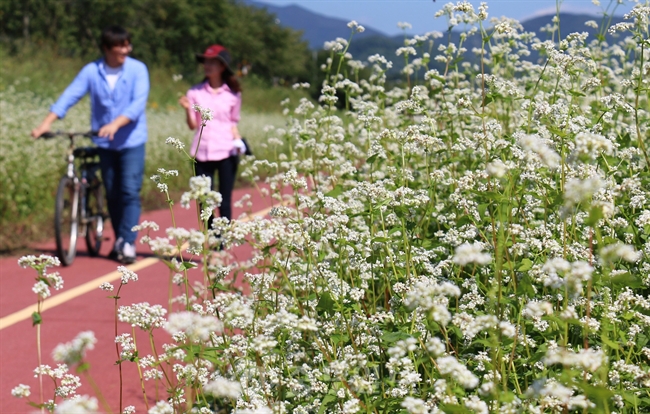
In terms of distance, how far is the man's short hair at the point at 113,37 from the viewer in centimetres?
743

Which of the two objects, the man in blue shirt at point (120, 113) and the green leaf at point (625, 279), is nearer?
the green leaf at point (625, 279)

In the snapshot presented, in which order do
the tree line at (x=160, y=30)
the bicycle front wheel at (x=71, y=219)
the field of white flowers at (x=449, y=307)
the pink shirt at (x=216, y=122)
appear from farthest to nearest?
the tree line at (x=160, y=30), the pink shirt at (x=216, y=122), the bicycle front wheel at (x=71, y=219), the field of white flowers at (x=449, y=307)

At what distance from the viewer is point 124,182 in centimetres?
771

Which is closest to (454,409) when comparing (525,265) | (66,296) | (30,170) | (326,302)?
(326,302)

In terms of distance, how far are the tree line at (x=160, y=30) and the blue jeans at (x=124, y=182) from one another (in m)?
20.1

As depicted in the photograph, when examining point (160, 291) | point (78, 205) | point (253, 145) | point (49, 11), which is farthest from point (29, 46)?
point (160, 291)

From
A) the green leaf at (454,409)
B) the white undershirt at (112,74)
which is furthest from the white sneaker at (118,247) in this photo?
the green leaf at (454,409)

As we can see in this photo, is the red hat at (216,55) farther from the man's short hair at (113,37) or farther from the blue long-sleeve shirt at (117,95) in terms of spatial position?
the man's short hair at (113,37)

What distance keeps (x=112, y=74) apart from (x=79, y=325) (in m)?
2.94

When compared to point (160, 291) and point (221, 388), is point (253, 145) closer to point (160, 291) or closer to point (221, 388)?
point (160, 291)

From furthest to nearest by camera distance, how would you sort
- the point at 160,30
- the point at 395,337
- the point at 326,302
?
1. the point at 160,30
2. the point at 326,302
3. the point at 395,337

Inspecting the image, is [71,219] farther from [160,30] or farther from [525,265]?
[160,30]

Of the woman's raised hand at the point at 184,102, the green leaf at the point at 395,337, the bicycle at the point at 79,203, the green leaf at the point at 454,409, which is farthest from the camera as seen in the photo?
the bicycle at the point at 79,203

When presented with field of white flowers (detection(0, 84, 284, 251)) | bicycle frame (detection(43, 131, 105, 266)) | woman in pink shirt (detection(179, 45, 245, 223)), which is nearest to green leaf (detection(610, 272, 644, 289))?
woman in pink shirt (detection(179, 45, 245, 223))
